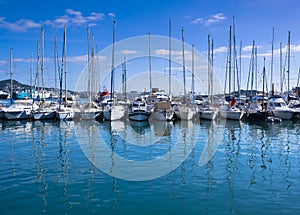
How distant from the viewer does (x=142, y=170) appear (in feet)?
44.8

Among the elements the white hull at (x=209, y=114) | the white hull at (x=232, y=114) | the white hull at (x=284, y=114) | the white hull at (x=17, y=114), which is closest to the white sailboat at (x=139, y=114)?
the white hull at (x=209, y=114)

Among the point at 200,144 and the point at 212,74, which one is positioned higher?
the point at 212,74

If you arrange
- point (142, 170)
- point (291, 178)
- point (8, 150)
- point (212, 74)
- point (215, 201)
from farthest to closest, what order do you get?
point (212, 74) → point (8, 150) → point (142, 170) → point (291, 178) → point (215, 201)

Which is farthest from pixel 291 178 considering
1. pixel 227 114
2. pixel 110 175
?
pixel 227 114

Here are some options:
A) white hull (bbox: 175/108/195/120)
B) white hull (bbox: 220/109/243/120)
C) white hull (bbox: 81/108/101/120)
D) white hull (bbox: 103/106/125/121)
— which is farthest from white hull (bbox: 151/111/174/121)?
white hull (bbox: 81/108/101/120)

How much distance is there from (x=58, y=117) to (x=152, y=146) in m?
23.0

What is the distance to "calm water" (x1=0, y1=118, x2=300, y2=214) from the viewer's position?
9.38 m

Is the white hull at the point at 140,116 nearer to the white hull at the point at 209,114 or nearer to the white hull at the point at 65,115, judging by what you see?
the white hull at the point at 209,114

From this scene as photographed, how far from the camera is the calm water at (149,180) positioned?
938 centimetres

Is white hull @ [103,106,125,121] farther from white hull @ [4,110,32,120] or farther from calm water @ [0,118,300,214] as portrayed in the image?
calm water @ [0,118,300,214]

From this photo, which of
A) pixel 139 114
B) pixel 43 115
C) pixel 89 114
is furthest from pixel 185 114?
pixel 43 115

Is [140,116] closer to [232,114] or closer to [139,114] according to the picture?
[139,114]

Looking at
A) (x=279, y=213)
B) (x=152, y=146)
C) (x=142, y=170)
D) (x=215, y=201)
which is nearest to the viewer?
(x=279, y=213)

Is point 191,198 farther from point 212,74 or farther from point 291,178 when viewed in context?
point 212,74
